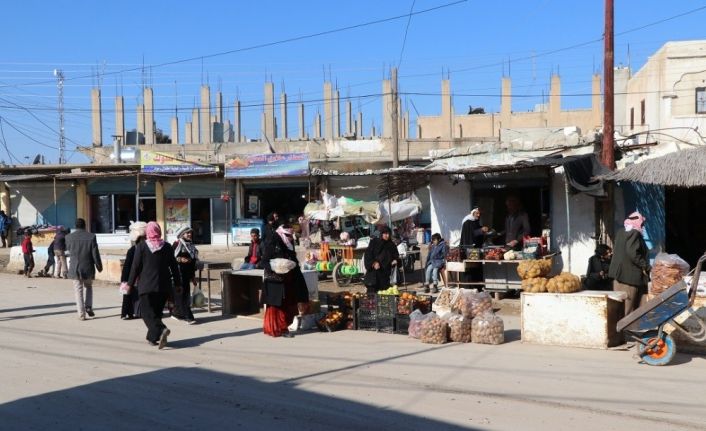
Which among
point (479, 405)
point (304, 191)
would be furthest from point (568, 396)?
point (304, 191)

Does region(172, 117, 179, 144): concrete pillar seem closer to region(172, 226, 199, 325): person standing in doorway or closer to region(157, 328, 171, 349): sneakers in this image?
region(172, 226, 199, 325): person standing in doorway

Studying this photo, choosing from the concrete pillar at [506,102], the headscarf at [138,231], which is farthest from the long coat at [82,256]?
the concrete pillar at [506,102]

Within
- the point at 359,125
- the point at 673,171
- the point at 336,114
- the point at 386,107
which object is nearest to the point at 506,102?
the point at 386,107

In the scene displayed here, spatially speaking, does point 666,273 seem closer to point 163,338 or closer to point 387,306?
point 387,306

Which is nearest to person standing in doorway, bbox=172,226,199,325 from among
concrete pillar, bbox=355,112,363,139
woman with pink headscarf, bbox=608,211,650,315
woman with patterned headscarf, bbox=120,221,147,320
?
woman with patterned headscarf, bbox=120,221,147,320

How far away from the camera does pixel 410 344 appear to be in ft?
32.1

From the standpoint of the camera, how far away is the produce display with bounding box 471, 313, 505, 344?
31.6ft

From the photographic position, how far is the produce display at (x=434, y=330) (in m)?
9.75

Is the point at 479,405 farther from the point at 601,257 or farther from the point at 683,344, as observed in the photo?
the point at 601,257

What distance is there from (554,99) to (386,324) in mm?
41251

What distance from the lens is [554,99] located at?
48562 millimetres

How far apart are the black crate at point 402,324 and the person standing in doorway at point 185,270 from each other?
3568 mm

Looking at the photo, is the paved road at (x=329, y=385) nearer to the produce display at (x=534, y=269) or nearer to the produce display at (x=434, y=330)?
the produce display at (x=434, y=330)

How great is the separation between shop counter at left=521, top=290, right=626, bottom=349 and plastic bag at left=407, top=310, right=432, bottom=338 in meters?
1.41
